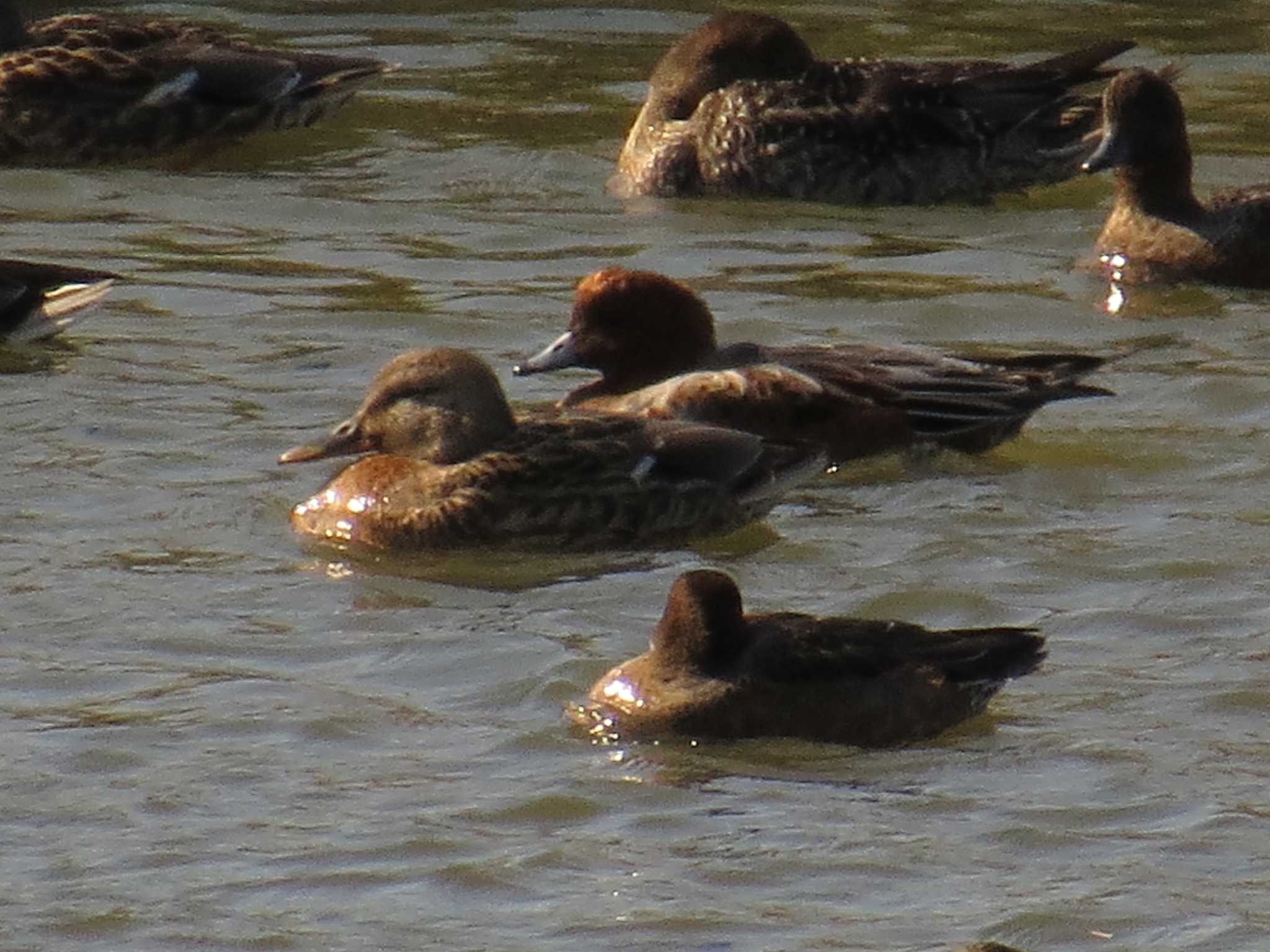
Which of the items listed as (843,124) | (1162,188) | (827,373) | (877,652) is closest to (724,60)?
(843,124)

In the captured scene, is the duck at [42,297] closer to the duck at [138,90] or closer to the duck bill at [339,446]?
the duck bill at [339,446]

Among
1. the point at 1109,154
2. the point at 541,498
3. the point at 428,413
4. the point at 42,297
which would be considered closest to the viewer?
the point at 541,498

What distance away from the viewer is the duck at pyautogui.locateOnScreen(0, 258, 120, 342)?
11914 mm

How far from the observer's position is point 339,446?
10078 millimetres

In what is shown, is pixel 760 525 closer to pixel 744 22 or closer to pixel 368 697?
pixel 368 697

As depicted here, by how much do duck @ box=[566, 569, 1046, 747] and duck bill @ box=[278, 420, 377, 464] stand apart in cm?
206

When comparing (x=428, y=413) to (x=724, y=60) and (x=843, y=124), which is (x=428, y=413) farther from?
(x=724, y=60)

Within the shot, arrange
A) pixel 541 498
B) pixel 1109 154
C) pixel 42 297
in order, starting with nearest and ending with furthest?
pixel 541 498
pixel 42 297
pixel 1109 154

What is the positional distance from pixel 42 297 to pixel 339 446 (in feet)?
7.44

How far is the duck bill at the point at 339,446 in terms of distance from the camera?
1005cm

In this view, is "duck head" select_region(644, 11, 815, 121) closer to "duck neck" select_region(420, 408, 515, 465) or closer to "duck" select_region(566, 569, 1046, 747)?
"duck neck" select_region(420, 408, 515, 465)

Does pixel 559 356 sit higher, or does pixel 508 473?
pixel 559 356

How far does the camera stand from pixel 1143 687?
333 inches

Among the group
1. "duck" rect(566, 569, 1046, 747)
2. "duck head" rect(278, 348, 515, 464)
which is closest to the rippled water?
"duck" rect(566, 569, 1046, 747)
